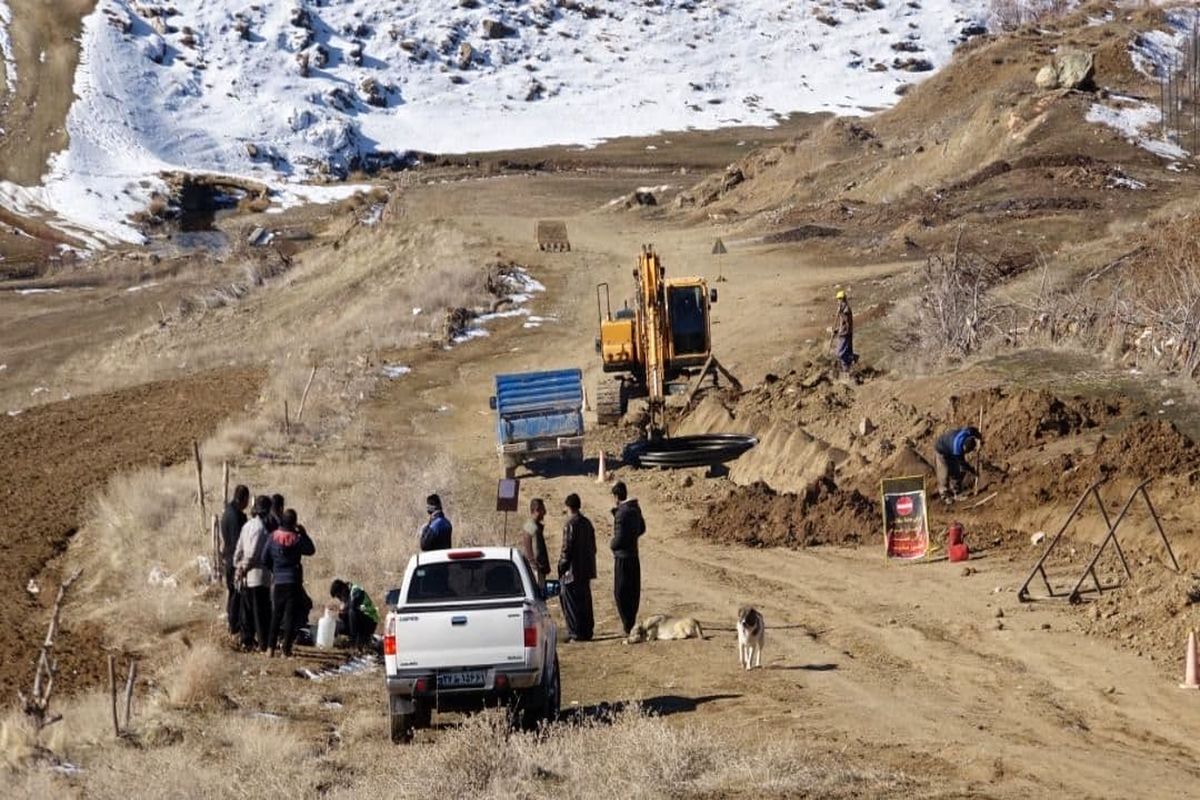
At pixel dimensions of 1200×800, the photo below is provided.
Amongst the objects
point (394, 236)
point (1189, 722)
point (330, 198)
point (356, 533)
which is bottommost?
point (1189, 722)

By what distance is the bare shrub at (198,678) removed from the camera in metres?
15.5

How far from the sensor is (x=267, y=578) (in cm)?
1728

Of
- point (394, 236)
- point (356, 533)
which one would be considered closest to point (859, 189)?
point (394, 236)

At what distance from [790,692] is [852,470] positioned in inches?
393

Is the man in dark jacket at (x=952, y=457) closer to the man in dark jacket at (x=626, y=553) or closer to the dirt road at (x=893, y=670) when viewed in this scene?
the dirt road at (x=893, y=670)

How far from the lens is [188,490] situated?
26453mm

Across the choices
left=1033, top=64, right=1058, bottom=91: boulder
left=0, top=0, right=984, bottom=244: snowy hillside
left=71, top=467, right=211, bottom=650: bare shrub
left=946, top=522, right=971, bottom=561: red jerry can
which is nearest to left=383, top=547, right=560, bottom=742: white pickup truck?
left=71, top=467, right=211, bottom=650: bare shrub

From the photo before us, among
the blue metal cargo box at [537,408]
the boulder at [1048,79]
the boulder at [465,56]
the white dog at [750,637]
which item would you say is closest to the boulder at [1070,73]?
the boulder at [1048,79]

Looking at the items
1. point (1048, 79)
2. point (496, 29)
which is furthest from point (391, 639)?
point (496, 29)

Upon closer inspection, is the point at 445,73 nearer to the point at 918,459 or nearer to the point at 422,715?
the point at 918,459

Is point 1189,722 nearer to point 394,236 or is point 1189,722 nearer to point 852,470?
point 852,470

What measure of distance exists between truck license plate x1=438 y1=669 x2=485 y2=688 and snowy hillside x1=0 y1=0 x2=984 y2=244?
84.7 meters

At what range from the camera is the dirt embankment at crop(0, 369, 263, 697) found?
64.7 feet

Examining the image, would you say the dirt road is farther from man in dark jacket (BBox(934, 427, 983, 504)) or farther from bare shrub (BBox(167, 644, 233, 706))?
bare shrub (BBox(167, 644, 233, 706))
